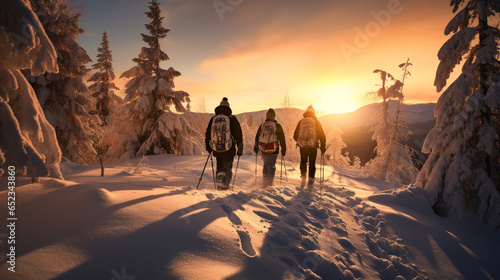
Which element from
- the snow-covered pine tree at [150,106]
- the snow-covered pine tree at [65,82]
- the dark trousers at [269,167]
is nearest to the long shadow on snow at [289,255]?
the dark trousers at [269,167]

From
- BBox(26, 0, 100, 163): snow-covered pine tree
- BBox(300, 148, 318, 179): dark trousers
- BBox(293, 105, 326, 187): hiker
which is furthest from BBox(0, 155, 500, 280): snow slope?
BBox(26, 0, 100, 163): snow-covered pine tree

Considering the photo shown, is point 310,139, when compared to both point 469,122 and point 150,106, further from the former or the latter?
point 150,106

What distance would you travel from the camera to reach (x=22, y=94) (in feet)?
9.15

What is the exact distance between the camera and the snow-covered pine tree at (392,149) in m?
14.9

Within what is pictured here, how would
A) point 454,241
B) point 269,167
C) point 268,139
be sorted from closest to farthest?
point 454,241, point 268,139, point 269,167

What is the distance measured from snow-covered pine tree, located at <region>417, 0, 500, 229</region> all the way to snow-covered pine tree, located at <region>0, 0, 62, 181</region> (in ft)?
27.7

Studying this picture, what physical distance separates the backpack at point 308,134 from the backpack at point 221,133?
9.29 ft

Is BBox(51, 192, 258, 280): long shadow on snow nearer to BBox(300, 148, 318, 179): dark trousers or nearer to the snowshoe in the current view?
the snowshoe

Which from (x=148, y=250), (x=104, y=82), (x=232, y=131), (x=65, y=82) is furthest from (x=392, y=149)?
(x=104, y=82)

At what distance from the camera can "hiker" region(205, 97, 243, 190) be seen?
5.77 metres

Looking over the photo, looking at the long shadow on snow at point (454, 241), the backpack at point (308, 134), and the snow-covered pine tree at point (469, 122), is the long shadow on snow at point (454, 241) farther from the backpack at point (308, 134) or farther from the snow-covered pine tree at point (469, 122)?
the backpack at point (308, 134)

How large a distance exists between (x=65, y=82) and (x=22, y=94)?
1168 cm

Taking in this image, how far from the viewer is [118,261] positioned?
1738 millimetres

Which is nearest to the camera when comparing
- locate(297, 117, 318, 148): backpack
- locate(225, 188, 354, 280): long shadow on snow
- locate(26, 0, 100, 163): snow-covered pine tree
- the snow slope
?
the snow slope
